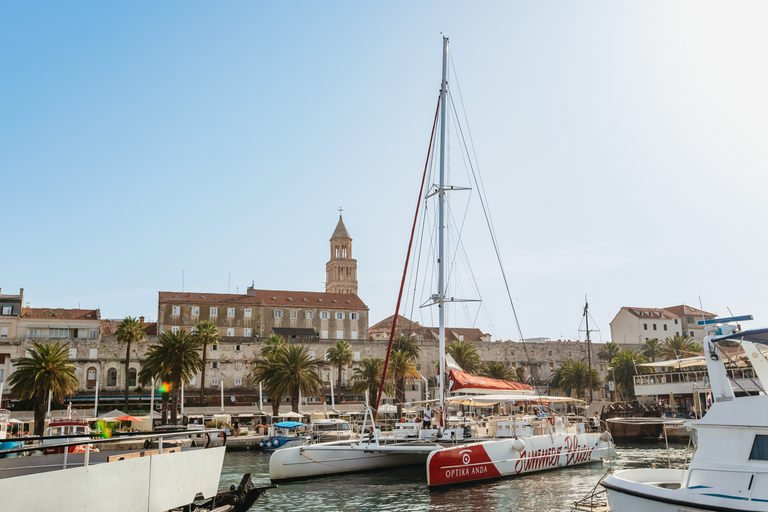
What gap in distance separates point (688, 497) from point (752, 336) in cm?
410

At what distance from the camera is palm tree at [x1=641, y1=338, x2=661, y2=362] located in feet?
299

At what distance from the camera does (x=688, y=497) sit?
44.0 feet

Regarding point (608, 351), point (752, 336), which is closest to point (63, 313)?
point (608, 351)

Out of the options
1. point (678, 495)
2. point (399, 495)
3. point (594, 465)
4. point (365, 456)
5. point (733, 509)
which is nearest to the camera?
point (733, 509)

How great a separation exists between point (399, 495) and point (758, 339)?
13.5 meters

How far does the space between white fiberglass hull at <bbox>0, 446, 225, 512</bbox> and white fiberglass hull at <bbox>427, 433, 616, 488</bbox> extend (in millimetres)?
12787

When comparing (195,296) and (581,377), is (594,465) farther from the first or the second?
(195,296)

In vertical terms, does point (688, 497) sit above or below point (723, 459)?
below

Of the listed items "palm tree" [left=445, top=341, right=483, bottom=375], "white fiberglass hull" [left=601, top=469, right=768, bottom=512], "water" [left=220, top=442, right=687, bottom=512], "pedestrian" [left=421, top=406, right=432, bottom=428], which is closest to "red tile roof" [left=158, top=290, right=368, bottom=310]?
"palm tree" [left=445, top=341, right=483, bottom=375]

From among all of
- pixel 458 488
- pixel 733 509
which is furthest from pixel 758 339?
pixel 458 488

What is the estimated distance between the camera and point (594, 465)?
32.4 meters

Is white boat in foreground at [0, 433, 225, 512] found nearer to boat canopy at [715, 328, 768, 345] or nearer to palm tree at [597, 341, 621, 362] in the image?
boat canopy at [715, 328, 768, 345]

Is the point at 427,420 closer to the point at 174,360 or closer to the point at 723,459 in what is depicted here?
the point at 723,459

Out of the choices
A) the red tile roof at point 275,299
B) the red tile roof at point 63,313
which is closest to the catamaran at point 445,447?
the red tile roof at point 275,299
